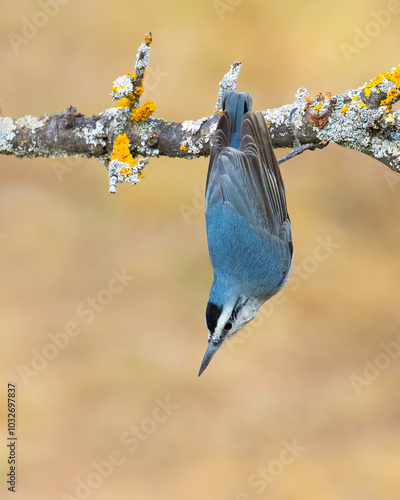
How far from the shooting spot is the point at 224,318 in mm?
3391

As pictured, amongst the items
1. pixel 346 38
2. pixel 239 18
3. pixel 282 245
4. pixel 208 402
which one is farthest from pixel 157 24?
pixel 208 402

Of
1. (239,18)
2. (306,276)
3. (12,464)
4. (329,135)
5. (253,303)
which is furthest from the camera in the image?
(239,18)

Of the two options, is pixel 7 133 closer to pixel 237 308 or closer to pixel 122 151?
pixel 122 151

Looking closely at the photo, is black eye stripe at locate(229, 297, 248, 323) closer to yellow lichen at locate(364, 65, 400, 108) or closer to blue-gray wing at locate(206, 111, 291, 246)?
blue-gray wing at locate(206, 111, 291, 246)

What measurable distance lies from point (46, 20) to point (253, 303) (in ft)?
12.0

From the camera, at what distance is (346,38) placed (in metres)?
5.56

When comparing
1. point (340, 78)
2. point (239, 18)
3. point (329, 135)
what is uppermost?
point (239, 18)

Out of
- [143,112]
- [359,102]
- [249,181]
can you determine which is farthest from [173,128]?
[359,102]

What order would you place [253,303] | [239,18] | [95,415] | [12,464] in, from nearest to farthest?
1. [253,303]
2. [12,464]
3. [95,415]
4. [239,18]

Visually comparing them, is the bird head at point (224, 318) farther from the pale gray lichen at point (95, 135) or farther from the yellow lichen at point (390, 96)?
the yellow lichen at point (390, 96)

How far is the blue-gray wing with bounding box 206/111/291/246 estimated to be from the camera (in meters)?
3.44

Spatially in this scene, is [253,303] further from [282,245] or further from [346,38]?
[346,38]

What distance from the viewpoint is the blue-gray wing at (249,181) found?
11.3ft

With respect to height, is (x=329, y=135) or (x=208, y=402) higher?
(x=329, y=135)
